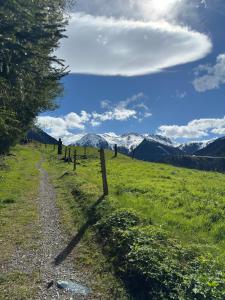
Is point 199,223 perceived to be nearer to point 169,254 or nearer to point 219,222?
point 219,222

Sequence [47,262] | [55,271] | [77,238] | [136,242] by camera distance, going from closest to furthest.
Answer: [55,271], [47,262], [136,242], [77,238]

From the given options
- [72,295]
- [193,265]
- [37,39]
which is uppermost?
[37,39]

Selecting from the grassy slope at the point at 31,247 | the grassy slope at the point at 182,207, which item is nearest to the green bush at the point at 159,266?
the grassy slope at the point at 31,247

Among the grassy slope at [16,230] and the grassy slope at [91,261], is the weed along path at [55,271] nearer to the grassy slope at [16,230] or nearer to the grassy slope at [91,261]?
the grassy slope at [91,261]

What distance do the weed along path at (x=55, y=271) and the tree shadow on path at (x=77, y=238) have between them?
0.15 m

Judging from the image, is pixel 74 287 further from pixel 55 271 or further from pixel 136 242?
pixel 136 242

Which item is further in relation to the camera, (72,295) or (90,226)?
(90,226)

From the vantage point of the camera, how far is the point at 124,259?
13164 millimetres

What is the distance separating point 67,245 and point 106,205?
17.4ft

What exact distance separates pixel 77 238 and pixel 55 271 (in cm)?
382

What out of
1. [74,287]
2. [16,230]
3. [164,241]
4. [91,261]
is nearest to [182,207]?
[164,241]

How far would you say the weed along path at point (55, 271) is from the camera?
1113cm

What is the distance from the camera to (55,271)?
42.1 ft

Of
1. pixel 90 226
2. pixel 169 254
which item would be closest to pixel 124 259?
pixel 169 254
